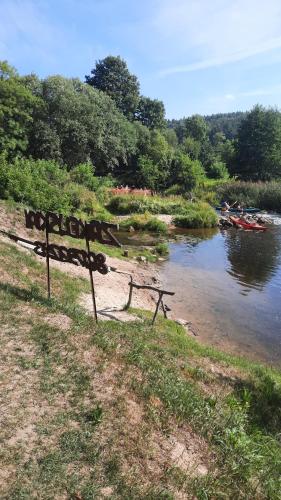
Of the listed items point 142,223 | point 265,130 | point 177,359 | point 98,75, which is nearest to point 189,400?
point 177,359

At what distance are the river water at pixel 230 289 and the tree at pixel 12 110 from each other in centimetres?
1662

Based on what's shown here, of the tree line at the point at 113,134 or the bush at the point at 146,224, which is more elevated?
the tree line at the point at 113,134

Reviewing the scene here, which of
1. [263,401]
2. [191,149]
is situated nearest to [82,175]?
[263,401]

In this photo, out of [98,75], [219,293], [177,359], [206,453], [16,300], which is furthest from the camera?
[98,75]

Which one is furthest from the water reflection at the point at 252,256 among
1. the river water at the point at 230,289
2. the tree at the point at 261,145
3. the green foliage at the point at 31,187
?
the tree at the point at 261,145

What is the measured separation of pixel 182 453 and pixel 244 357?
6543 millimetres

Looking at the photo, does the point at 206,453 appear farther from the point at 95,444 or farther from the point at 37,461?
the point at 37,461

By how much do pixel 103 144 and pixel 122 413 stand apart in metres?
39.4

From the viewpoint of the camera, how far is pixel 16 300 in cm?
948

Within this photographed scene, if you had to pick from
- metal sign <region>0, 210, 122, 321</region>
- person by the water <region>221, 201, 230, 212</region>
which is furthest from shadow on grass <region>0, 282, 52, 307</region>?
person by the water <region>221, 201, 230, 212</region>

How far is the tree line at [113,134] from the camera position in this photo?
1374 inches

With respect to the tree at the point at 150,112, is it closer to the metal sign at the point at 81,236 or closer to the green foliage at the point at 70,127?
the green foliage at the point at 70,127

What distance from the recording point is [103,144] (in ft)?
141

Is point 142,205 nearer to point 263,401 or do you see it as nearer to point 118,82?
point 263,401
